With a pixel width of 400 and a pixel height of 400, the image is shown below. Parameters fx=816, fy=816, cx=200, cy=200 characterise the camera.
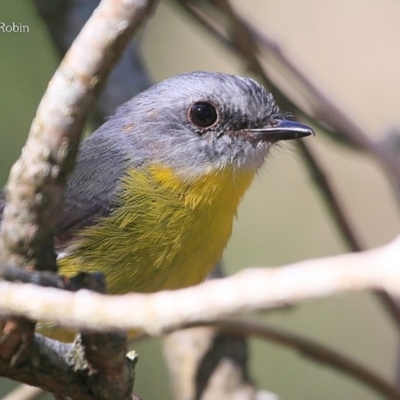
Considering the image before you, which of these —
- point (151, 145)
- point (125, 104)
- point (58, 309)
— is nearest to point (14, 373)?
point (58, 309)

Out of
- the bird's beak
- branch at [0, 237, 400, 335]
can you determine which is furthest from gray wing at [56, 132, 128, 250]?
branch at [0, 237, 400, 335]

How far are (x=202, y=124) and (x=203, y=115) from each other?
0.04m

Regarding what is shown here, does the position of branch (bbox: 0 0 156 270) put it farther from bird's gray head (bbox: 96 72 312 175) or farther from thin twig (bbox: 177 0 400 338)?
thin twig (bbox: 177 0 400 338)

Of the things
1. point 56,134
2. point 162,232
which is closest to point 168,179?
point 162,232

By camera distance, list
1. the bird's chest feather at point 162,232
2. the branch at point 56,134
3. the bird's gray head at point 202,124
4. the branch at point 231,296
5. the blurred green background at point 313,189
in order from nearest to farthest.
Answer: the branch at point 231,296 < the branch at point 56,134 < the bird's chest feather at point 162,232 < the bird's gray head at point 202,124 < the blurred green background at point 313,189

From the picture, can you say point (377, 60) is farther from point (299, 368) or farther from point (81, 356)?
point (81, 356)

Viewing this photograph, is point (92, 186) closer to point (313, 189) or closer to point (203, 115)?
point (203, 115)

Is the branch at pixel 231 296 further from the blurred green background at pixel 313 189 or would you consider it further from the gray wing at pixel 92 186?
the blurred green background at pixel 313 189

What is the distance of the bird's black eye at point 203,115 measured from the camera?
3.41 m

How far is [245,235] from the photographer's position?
605cm

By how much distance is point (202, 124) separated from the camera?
11.2 ft

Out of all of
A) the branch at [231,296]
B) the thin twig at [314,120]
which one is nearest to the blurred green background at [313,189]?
the thin twig at [314,120]

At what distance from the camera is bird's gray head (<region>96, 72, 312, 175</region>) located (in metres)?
3.31

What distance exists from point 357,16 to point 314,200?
1.39 m
